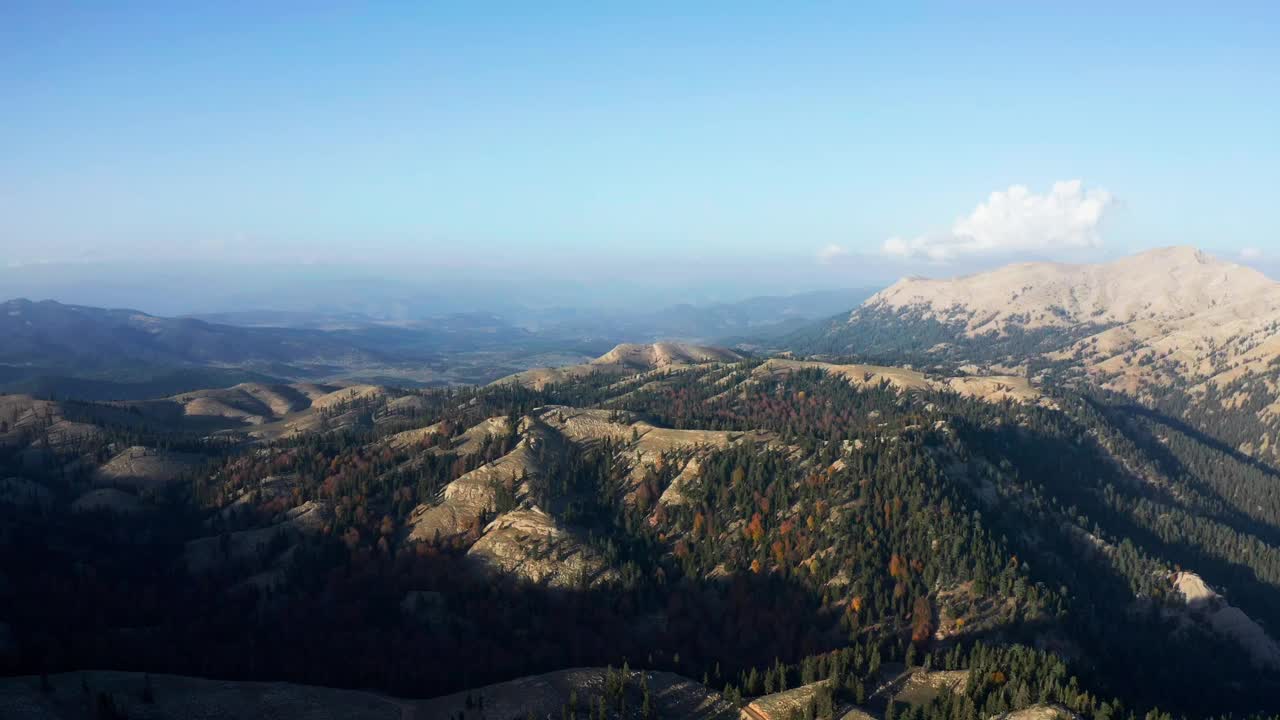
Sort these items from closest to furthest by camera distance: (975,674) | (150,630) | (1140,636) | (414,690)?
(975,674)
(414,690)
(150,630)
(1140,636)

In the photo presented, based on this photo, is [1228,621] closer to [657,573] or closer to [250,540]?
[657,573]

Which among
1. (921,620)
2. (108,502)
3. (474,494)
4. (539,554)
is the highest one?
(474,494)

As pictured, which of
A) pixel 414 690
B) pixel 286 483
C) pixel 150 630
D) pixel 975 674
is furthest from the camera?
pixel 286 483

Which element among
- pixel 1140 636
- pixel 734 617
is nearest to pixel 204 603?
pixel 734 617

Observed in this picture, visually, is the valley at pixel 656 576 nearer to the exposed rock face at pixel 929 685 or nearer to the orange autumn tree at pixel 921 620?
the orange autumn tree at pixel 921 620

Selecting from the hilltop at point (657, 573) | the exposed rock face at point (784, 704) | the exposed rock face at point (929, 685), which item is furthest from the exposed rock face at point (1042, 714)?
the exposed rock face at point (784, 704)

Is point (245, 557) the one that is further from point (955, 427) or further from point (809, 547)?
point (955, 427)

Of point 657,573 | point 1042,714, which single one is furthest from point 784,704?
point 657,573

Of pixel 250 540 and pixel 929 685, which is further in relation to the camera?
pixel 250 540
